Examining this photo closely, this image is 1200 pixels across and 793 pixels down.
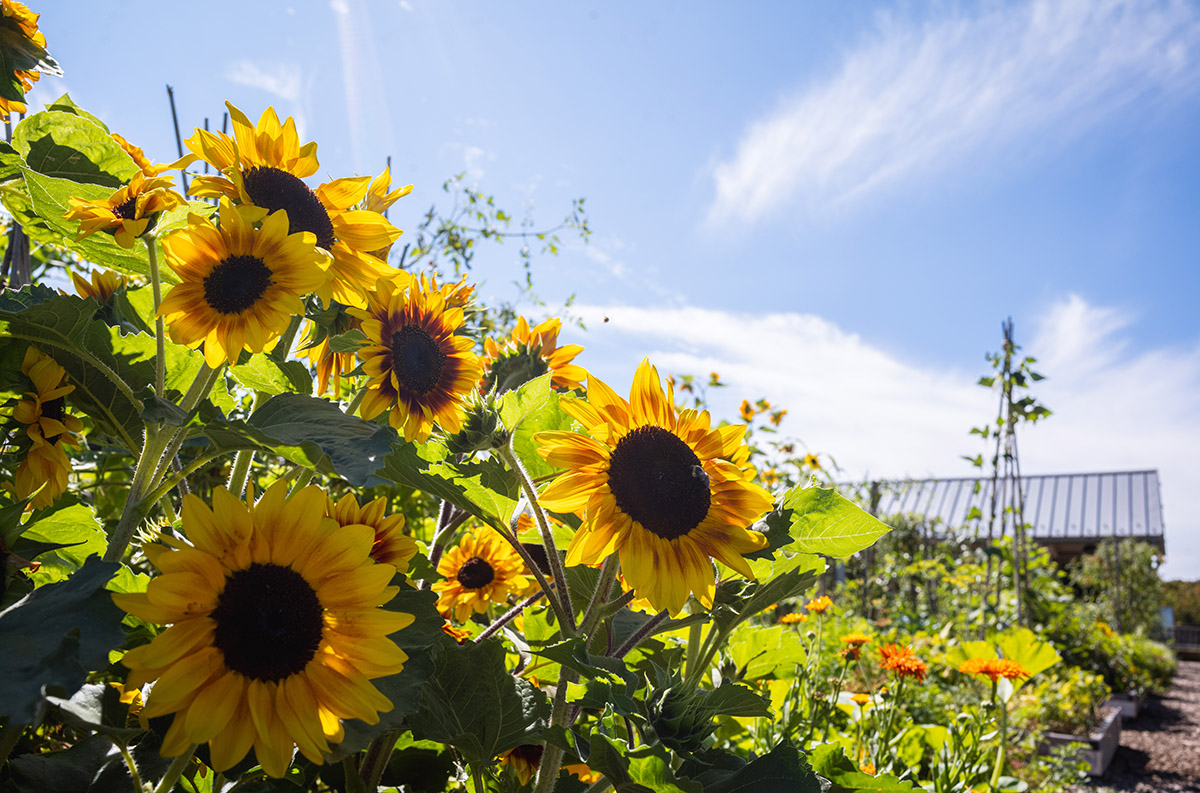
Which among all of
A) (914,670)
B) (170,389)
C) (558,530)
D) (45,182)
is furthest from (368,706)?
(914,670)

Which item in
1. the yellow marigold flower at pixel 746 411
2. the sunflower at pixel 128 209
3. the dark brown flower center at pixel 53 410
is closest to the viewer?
the sunflower at pixel 128 209

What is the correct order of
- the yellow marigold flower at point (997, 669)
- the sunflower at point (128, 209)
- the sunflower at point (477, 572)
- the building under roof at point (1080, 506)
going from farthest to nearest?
1. the building under roof at point (1080, 506)
2. the yellow marigold flower at point (997, 669)
3. the sunflower at point (477, 572)
4. the sunflower at point (128, 209)

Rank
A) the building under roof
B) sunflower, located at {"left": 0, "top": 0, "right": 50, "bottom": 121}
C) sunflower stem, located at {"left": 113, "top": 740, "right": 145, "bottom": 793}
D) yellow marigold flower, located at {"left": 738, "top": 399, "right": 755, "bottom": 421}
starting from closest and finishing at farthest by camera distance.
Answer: sunflower stem, located at {"left": 113, "top": 740, "right": 145, "bottom": 793} < sunflower, located at {"left": 0, "top": 0, "right": 50, "bottom": 121} < yellow marigold flower, located at {"left": 738, "top": 399, "right": 755, "bottom": 421} < the building under roof

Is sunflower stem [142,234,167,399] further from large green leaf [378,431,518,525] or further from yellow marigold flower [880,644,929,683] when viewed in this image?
yellow marigold flower [880,644,929,683]

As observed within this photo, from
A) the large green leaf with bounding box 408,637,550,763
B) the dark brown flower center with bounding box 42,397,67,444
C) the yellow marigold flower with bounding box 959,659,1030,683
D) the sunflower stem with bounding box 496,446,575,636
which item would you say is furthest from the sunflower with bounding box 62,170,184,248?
the yellow marigold flower with bounding box 959,659,1030,683

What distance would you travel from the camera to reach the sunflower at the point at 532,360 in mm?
1254

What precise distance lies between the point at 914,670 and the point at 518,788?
166cm

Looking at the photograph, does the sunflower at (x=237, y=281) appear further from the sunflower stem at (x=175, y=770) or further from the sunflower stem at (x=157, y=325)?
the sunflower stem at (x=175, y=770)

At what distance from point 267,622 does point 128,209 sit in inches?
21.8

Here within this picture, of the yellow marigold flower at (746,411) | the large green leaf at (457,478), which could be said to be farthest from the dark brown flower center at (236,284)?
the yellow marigold flower at (746,411)

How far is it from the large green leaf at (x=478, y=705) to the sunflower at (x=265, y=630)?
0.67 feet

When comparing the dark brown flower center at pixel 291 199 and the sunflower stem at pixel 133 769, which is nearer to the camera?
the sunflower stem at pixel 133 769

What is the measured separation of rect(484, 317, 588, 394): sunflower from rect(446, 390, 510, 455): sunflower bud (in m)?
0.30

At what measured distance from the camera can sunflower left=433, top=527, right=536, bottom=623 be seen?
150cm
